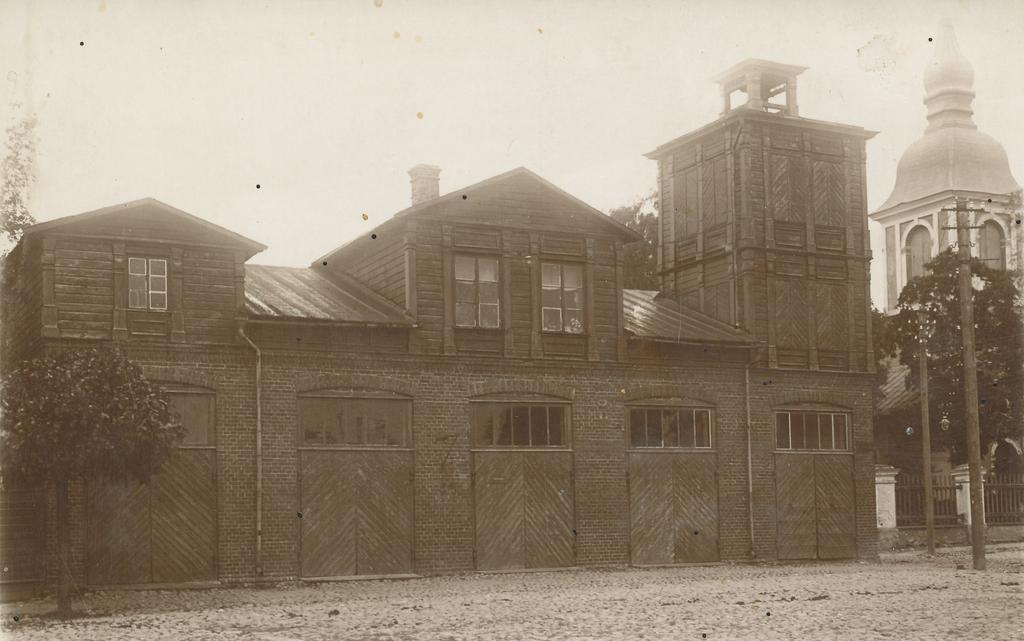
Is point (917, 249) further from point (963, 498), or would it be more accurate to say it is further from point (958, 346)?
point (963, 498)

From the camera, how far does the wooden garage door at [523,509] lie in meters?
29.0

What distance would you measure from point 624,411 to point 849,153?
30.9 ft

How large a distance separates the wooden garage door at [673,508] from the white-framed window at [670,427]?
0.90 ft

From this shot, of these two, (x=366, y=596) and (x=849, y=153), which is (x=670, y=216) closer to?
(x=849, y=153)

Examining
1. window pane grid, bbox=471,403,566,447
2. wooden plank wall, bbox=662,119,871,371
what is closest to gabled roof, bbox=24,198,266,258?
window pane grid, bbox=471,403,566,447

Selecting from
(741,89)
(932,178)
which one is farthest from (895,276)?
(741,89)

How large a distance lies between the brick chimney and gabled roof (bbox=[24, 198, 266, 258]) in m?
7.03

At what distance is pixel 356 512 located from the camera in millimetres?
27688

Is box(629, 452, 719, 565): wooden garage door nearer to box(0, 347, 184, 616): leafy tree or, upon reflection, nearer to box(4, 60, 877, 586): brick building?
box(4, 60, 877, 586): brick building

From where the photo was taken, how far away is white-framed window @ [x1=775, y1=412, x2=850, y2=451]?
3275cm

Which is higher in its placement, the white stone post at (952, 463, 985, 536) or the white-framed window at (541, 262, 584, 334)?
the white-framed window at (541, 262, 584, 334)

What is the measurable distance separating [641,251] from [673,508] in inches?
A: 815

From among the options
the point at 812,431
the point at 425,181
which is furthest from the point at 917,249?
the point at 425,181

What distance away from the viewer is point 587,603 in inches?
848
